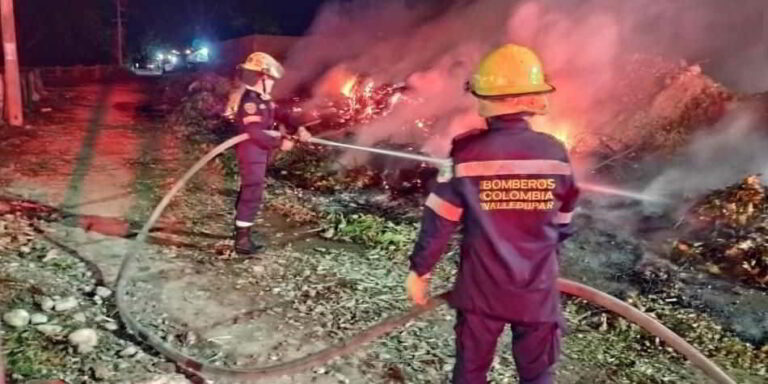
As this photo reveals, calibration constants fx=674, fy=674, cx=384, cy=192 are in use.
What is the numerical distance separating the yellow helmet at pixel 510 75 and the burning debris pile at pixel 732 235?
4151 millimetres

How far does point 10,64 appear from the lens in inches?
521

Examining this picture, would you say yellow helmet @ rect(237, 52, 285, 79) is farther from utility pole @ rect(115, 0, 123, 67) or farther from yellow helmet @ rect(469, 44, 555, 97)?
utility pole @ rect(115, 0, 123, 67)

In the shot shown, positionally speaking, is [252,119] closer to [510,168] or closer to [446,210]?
[446,210]

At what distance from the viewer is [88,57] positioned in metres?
37.1

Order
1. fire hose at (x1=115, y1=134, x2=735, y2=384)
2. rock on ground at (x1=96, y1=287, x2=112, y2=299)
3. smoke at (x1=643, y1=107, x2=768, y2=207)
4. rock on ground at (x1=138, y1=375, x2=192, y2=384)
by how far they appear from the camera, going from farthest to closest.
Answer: smoke at (x1=643, y1=107, x2=768, y2=207) < rock on ground at (x1=96, y1=287, x2=112, y2=299) < rock on ground at (x1=138, y1=375, x2=192, y2=384) < fire hose at (x1=115, y1=134, x2=735, y2=384)

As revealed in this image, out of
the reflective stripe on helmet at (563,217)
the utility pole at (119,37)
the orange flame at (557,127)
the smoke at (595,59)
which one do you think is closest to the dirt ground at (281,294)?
the reflective stripe on helmet at (563,217)

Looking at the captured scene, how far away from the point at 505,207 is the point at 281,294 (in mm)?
2878

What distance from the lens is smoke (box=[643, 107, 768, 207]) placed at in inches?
319

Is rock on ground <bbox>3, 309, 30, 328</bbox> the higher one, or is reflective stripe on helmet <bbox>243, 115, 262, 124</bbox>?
reflective stripe on helmet <bbox>243, 115, 262, 124</bbox>

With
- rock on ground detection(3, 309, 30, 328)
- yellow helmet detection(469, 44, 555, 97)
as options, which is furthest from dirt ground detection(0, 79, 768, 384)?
yellow helmet detection(469, 44, 555, 97)

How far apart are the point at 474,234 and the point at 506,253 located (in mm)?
169

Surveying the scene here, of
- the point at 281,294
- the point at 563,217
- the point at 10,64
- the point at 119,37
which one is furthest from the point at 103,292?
the point at 119,37

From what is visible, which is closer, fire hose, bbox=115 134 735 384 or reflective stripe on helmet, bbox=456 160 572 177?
reflective stripe on helmet, bbox=456 160 572 177

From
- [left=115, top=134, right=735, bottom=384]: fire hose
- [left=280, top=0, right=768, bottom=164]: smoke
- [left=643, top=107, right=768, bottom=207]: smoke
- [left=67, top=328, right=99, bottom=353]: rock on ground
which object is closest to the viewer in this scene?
[left=115, top=134, right=735, bottom=384]: fire hose
